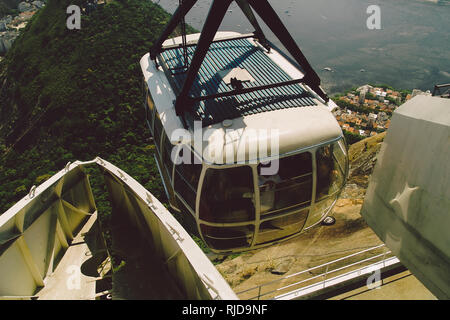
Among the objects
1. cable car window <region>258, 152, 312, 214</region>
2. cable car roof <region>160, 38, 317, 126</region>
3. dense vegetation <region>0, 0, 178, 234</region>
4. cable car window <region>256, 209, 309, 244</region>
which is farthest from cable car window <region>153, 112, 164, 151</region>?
dense vegetation <region>0, 0, 178, 234</region>

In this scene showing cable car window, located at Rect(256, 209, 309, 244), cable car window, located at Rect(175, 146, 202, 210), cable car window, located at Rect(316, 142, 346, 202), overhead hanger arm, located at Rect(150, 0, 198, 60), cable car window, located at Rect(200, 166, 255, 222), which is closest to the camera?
cable car window, located at Rect(200, 166, 255, 222)

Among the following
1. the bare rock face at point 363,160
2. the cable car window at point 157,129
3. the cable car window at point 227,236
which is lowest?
the bare rock face at point 363,160

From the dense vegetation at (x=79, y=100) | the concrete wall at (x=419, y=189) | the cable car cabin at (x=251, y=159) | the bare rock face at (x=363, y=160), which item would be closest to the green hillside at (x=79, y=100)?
the dense vegetation at (x=79, y=100)

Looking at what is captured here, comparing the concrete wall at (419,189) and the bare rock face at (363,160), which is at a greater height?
the concrete wall at (419,189)

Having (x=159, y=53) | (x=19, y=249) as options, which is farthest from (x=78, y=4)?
(x=19, y=249)

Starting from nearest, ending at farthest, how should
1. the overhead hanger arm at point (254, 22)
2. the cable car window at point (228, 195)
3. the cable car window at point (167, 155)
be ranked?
the cable car window at point (228, 195)
the cable car window at point (167, 155)
the overhead hanger arm at point (254, 22)

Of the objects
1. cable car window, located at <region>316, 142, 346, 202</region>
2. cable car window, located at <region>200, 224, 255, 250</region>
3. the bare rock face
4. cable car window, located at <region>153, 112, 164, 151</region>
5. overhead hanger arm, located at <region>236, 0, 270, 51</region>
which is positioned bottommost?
the bare rock face

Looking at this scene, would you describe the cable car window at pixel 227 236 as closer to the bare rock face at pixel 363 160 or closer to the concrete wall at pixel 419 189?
the concrete wall at pixel 419 189

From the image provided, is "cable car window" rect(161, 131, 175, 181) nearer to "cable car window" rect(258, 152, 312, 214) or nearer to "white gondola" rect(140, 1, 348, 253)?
"white gondola" rect(140, 1, 348, 253)

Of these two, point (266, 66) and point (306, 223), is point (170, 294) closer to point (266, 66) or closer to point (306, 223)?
point (306, 223)
